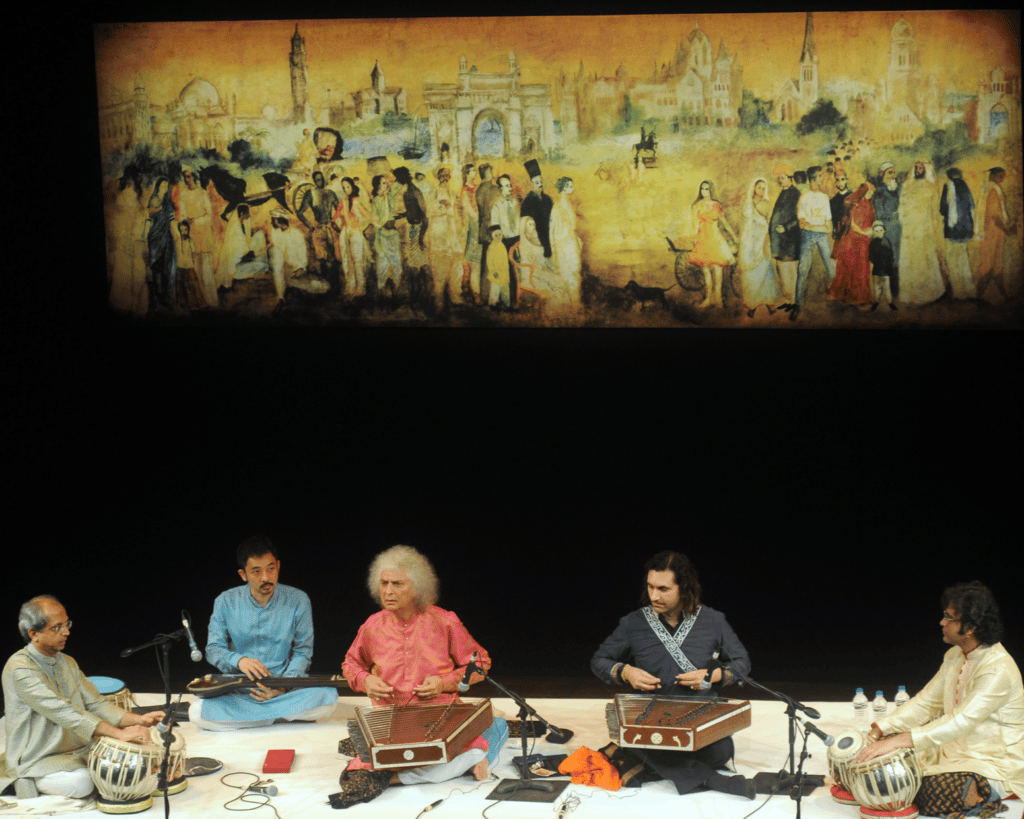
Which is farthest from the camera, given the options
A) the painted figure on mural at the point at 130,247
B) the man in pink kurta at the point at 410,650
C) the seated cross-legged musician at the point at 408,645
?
the painted figure on mural at the point at 130,247

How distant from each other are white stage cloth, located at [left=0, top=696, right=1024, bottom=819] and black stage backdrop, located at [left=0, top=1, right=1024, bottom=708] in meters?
0.94

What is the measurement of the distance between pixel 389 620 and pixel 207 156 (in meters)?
3.09

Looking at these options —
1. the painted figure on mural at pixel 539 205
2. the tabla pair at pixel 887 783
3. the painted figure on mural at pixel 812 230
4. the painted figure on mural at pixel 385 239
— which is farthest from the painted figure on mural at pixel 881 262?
the tabla pair at pixel 887 783

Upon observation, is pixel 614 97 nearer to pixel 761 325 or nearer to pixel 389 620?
pixel 761 325

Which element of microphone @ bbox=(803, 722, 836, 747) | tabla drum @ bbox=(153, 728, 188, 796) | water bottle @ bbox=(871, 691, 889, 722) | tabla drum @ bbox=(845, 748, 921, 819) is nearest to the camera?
microphone @ bbox=(803, 722, 836, 747)

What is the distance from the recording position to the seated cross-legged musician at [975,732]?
4.72 m

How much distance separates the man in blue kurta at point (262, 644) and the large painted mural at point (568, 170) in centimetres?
168

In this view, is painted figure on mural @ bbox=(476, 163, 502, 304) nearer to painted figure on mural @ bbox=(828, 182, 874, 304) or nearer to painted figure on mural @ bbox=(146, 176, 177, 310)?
painted figure on mural @ bbox=(146, 176, 177, 310)

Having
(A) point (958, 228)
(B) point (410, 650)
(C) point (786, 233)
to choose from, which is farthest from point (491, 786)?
(A) point (958, 228)

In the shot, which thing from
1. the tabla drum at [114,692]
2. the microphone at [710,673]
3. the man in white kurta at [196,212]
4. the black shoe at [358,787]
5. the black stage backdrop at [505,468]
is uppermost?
the man in white kurta at [196,212]

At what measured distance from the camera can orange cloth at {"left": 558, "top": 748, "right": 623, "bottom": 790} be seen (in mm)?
5156

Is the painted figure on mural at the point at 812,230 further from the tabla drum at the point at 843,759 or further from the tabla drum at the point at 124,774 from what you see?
the tabla drum at the point at 124,774

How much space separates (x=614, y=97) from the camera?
6.74 m

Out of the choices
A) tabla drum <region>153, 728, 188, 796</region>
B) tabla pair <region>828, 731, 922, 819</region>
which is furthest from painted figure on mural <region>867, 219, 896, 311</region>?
tabla drum <region>153, 728, 188, 796</region>
